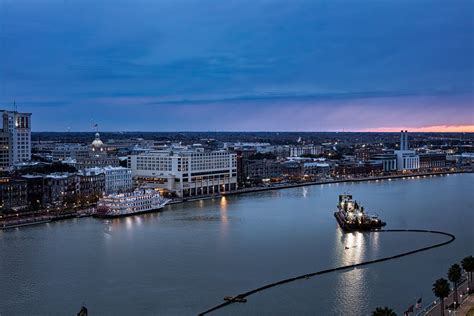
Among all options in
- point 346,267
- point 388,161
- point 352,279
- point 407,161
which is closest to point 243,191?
point 346,267

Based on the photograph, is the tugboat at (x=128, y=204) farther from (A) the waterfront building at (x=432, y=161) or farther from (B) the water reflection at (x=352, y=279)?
(A) the waterfront building at (x=432, y=161)

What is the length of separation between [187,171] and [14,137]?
7.72m

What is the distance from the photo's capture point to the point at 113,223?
1384cm

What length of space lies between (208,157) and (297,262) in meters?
12.2

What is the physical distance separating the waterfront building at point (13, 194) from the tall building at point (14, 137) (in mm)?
7733

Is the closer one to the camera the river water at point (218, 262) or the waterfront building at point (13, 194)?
the river water at point (218, 262)

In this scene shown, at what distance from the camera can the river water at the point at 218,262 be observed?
25.0 feet

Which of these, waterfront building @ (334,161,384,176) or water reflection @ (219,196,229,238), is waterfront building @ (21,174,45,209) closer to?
water reflection @ (219,196,229,238)

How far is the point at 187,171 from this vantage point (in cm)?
2022

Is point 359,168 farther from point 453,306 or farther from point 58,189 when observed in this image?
point 453,306

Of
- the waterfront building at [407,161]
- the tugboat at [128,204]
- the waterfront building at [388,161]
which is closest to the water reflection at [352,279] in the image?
the tugboat at [128,204]

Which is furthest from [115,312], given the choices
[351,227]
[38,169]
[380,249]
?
[38,169]

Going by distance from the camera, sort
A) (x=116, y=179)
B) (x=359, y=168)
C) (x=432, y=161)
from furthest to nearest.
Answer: (x=432, y=161)
(x=359, y=168)
(x=116, y=179)

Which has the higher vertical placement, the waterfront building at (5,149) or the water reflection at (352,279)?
the waterfront building at (5,149)
